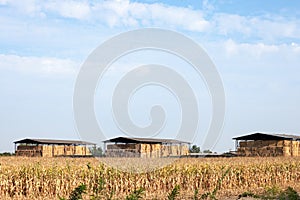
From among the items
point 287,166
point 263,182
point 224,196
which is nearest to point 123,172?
point 224,196

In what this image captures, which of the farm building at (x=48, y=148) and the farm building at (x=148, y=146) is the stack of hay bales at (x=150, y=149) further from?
the farm building at (x=48, y=148)

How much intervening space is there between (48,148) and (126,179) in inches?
1581

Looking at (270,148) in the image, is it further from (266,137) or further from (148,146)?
Result: (148,146)

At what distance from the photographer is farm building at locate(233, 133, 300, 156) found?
43.8 meters

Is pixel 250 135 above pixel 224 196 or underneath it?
above

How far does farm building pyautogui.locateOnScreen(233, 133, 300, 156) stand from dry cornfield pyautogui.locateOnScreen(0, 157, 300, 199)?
18.7 m

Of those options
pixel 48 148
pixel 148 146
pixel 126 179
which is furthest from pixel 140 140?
pixel 126 179

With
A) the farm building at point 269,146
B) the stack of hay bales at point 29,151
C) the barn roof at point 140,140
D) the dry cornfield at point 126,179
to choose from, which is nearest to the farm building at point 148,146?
the barn roof at point 140,140

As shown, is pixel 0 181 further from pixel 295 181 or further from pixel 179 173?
pixel 295 181

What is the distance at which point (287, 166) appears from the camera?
1036 inches

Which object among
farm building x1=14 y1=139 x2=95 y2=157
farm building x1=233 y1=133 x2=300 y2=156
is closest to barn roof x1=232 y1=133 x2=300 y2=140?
farm building x1=233 y1=133 x2=300 y2=156

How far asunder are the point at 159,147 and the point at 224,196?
1379 inches

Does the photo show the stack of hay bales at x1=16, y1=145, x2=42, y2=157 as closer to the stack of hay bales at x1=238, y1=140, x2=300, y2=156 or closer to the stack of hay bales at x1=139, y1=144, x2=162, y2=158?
the stack of hay bales at x1=139, y1=144, x2=162, y2=158

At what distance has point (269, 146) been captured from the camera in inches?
1761
